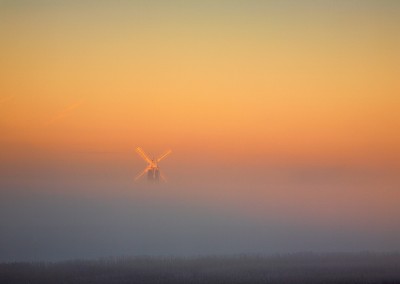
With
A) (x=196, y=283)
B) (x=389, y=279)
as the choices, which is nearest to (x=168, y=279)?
(x=196, y=283)

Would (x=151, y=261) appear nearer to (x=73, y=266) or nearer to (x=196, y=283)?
(x=73, y=266)

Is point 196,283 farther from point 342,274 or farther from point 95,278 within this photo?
point 342,274

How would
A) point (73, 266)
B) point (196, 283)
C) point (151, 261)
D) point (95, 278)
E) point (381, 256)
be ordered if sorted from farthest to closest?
1. point (381, 256)
2. point (151, 261)
3. point (73, 266)
4. point (95, 278)
5. point (196, 283)

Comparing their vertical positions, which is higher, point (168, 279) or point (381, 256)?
point (381, 256)

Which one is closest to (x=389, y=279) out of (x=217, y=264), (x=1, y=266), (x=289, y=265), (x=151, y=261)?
(x=289, y=265)

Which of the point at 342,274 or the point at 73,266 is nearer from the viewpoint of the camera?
the point at 342,274

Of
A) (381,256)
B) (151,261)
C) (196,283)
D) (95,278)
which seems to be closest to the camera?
(196,283)
